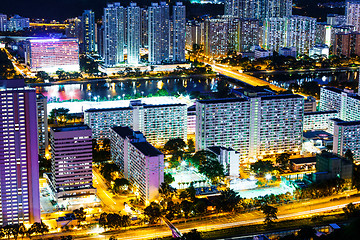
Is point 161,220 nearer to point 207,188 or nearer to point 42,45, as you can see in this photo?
point 207,188

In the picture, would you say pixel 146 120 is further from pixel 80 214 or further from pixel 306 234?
pixel 306 234

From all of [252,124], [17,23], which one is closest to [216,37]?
[17,23]

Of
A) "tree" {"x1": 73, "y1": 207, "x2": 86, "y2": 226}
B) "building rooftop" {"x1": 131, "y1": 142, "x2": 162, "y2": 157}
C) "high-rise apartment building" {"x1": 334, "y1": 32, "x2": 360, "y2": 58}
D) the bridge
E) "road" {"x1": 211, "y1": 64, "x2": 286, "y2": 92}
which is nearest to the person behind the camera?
the bridge

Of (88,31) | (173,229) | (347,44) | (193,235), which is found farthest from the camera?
(88,31)

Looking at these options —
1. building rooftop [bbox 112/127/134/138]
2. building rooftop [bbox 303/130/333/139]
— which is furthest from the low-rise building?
building rooftop [bbox 303/130/333/139]

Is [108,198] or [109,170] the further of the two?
[109,170]

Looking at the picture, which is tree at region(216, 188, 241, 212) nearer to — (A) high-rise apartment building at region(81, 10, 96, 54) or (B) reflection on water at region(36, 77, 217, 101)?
(B) reflection on water at region(36, 77, 217, 101)
